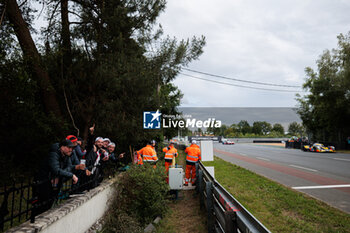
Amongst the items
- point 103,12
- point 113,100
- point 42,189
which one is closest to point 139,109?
point 113,100

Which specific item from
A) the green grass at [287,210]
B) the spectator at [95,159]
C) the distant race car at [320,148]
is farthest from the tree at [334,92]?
the spectator at [95,159]

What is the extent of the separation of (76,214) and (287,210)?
5158 mm

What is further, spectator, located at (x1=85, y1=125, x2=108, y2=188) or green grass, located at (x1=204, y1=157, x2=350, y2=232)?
spectator, located at (x1=85, y1=125, x2=108, y2=188)

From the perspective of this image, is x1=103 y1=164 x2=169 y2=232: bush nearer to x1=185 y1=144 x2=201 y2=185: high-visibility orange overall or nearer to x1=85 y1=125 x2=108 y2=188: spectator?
x1=85 y1=125 x2=108 y2=188: spectator

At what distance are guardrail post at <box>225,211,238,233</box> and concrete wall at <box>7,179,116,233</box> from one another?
2.23 m

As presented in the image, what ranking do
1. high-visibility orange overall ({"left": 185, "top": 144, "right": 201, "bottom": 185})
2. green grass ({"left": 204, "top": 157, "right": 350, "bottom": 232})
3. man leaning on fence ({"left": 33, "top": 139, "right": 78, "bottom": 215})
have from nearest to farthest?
man leaning on fence ({"left": 33, "top": 139, "right": 78, "bottom": 215}) < green grass ({"left": 204, "top": 157, "right": 350, "bottom": 232}) < high-visibility orange overall ({"left": 185, "top": 144, "right": 201, "bottom": 185})

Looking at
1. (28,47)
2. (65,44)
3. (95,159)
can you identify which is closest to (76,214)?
(95,159)

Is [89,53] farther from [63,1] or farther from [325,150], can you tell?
[325,150]

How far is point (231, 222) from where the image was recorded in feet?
9.25

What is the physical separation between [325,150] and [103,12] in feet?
78.8

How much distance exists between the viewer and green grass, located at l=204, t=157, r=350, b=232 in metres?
5.07

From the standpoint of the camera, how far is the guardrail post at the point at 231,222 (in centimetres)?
280

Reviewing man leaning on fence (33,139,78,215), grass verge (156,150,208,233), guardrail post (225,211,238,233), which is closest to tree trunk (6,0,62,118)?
man leaning on fence (33,139,78,215)

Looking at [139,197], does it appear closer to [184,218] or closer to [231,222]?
[184,218]
